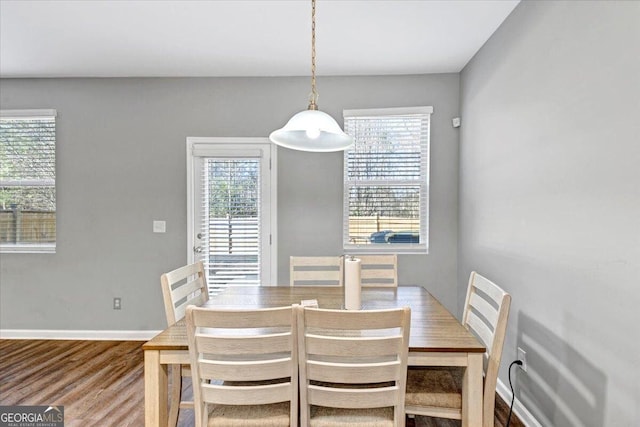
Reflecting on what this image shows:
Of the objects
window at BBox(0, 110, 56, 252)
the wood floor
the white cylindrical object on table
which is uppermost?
window at BBox(0, 110, 56, 252)

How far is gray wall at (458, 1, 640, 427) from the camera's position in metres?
1.34

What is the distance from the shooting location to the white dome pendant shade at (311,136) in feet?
5.66

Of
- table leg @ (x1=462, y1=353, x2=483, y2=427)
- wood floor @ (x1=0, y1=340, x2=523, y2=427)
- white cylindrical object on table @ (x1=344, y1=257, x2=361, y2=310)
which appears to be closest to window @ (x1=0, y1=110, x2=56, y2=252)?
wood floor @ (x1=0, y1=340, x2=523, y2=427)

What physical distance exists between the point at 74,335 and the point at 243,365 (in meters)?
3.09

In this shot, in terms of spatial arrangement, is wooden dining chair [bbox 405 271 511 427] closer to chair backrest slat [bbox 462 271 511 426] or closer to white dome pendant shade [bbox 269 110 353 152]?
chair backrest slat [bbox 462 271 511 426]

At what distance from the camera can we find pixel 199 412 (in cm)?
129

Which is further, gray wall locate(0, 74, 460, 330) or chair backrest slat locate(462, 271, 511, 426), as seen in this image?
gray wall locate(0, 74, 460, 330)

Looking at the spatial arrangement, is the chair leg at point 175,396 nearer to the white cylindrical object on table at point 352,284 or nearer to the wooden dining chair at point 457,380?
the white cylindrical object on table at point 352,284

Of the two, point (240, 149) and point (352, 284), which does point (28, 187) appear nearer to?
point (240, 149)

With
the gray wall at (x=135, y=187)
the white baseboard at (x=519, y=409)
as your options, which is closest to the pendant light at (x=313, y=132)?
the gray wall at (x=135, y=187)

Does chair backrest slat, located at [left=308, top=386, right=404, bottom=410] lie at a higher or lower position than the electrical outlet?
higher

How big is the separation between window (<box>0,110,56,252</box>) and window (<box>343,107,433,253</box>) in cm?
293

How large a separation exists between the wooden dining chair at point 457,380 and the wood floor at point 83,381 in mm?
622

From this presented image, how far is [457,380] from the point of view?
5.36 feet
